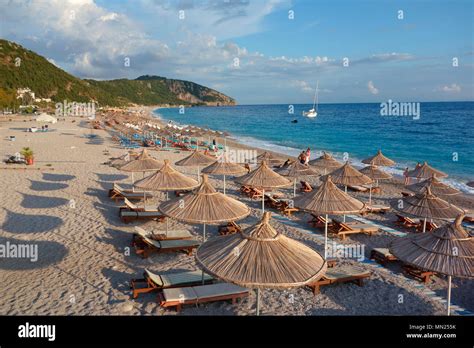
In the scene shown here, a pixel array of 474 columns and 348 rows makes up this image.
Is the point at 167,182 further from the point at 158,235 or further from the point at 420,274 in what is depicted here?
the point at 420,274

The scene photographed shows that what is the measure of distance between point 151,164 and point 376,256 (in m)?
7.41

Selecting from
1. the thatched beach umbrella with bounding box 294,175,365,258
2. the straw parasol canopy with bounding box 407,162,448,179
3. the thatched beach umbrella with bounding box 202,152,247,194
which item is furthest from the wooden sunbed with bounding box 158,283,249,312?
the straw parasol canopy with bounding box 407,162,448,179

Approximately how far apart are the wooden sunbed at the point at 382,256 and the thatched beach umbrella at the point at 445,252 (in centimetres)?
261

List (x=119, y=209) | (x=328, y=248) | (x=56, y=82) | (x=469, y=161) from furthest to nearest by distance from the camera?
(x=56, y=82)
(x=469, y=161)
(x=119, y=209)
(x=328, y=248)

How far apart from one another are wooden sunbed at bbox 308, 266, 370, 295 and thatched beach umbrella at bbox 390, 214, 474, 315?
1.52 m

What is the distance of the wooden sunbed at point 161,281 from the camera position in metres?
6.71

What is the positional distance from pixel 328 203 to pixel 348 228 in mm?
2276

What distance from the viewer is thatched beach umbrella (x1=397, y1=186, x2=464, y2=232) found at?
27.9 feet

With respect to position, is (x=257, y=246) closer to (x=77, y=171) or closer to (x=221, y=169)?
(x=221, y=169)

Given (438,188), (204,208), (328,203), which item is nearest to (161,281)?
(204,208)

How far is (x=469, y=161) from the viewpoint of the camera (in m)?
30.3

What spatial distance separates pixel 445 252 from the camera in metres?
5.62

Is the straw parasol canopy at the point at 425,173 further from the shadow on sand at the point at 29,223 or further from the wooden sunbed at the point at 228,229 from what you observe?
the shadow on sand at the point at 29,223
